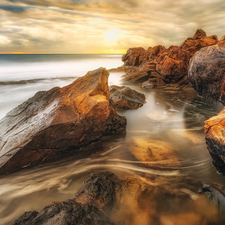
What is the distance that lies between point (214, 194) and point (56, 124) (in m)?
3.56

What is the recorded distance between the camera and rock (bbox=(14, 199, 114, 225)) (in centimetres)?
200

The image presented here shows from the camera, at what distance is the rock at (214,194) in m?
2.85

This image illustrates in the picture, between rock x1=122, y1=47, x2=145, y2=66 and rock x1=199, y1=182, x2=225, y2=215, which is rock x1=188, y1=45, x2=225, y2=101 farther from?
rock x1=122, y1=47, x2=145, y2=66

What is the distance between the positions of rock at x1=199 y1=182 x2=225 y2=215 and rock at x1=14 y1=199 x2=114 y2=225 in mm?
1879

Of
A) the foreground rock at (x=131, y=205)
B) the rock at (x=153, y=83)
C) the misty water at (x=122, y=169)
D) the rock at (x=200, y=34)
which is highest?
the rock at (x=200, y=34)

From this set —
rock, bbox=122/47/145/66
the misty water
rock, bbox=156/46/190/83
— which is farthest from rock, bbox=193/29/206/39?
the misty water

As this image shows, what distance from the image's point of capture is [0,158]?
3965 mm

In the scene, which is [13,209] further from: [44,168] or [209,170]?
[209,170]

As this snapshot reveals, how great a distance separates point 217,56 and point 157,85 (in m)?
6.33

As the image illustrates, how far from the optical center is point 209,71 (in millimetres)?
8188

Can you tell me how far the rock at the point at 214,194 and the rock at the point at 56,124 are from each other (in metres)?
2.93

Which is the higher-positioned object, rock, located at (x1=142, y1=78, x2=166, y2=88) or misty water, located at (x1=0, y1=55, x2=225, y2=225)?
rock, located at (x1=142, y1=78, x2=166, y2=88)

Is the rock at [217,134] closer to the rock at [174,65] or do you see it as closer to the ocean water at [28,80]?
the ocean water at [28,80]

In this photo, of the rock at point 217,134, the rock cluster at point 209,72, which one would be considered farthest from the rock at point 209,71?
the rock at point 217,134
